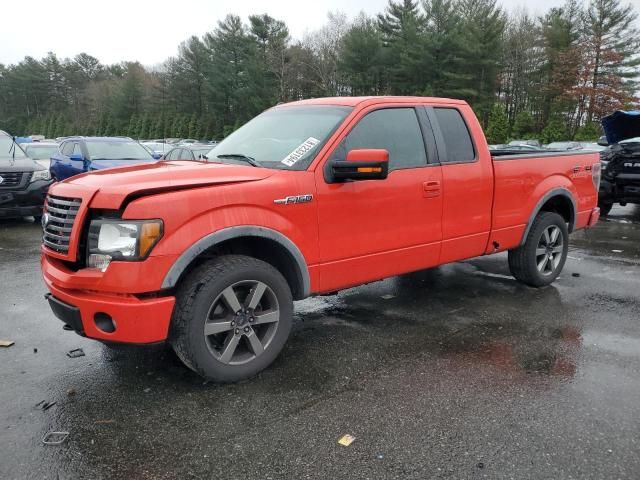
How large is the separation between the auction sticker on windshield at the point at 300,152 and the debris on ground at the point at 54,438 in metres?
2.19

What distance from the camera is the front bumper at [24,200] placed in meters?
9.41

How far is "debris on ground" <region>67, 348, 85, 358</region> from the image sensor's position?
4.01m

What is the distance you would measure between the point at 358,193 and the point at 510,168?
200 cm

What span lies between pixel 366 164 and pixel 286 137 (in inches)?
33.7

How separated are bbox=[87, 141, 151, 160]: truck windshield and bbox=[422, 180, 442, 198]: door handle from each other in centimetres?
968

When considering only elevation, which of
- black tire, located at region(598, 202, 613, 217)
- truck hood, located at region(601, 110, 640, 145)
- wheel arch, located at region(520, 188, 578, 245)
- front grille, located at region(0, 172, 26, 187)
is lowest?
black tire, located at region(598, 202, 613, 217)

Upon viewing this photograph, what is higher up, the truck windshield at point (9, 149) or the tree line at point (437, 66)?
the tree line at point (437, 66)

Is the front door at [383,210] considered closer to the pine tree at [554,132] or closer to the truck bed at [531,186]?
the truck bed at [531,186]

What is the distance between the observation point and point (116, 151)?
12.9 metres

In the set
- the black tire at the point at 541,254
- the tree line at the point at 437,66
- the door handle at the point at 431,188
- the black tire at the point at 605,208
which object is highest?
the tree line at the point at 437,66

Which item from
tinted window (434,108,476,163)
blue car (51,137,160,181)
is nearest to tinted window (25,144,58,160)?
blue car (51,137,160,181)

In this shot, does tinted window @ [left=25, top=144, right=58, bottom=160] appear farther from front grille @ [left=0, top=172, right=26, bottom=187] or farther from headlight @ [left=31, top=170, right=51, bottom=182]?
front grille @ [left=0, top=172, right=26, bottom=187]

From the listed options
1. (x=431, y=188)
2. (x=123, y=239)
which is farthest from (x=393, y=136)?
(x=123, y=239)

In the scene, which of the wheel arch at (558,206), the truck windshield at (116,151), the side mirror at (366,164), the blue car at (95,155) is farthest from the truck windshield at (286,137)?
the truck windshield at (116,151)
